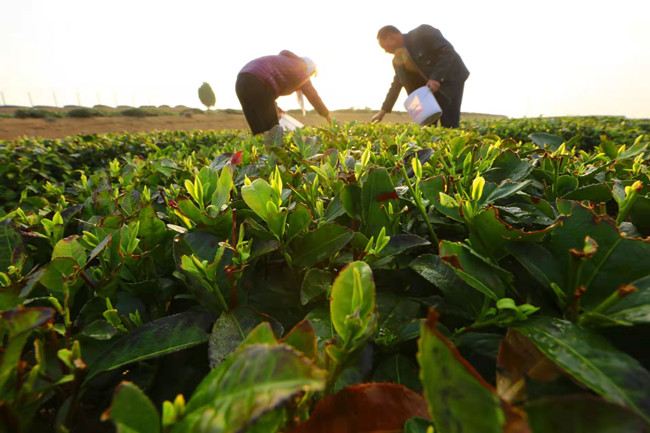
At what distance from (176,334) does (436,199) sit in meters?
0.69

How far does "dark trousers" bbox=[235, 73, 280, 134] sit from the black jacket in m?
4.68

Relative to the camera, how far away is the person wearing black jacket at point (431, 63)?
927 centimetres

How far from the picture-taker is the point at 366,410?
493 mm

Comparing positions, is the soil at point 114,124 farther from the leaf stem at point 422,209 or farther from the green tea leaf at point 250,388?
the green tea leaf at point 250,388

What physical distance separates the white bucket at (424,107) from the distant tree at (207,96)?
55011 mm

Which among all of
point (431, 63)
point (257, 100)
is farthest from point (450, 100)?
point (257, 100)

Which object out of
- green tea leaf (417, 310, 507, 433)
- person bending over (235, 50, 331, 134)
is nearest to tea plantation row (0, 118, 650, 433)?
green tea leaf (417, 310, 507, 433)

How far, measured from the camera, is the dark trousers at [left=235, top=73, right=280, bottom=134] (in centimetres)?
683

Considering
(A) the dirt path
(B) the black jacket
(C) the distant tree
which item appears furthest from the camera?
(C) the distant tree

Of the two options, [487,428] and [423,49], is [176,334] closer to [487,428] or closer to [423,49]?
[487,428]

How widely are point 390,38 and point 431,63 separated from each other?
1494mm

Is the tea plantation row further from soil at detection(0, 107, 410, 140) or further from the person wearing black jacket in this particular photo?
soil at detection(0, 107, 410, 140)

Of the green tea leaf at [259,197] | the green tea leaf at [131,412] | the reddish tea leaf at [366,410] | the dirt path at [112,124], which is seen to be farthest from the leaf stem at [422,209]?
the dirt path at [112,124]

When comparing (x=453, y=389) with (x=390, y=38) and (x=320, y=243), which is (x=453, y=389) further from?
(x=390, y=38)
